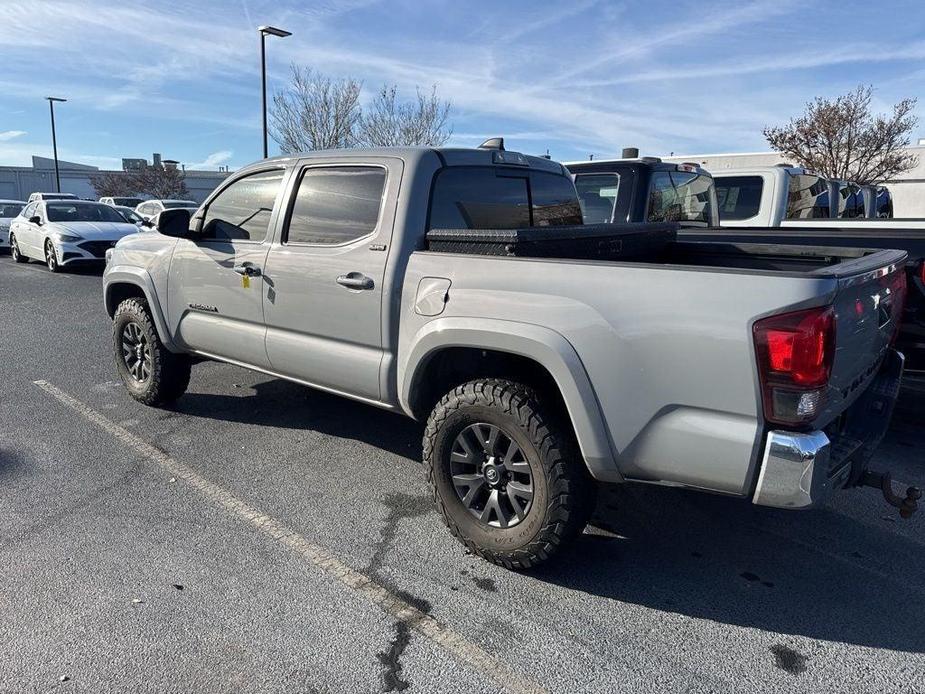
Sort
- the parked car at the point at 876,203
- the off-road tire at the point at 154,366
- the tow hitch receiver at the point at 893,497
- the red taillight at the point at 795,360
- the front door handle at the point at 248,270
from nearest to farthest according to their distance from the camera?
1. the red taillight at the point at 795,360
2. the tow hitch receiver at the point at 893,497
3. the front door handle at the point at 248,270
4. the off-road tire at the point at 154,366
5. the parked car at the point at 876,203

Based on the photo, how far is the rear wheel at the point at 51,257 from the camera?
14.3 meters

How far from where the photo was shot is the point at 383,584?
2.96 meters

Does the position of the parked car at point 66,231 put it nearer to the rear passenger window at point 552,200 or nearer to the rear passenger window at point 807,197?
the rear passenger window at point 552,200

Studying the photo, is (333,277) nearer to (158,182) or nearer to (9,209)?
(9,209)

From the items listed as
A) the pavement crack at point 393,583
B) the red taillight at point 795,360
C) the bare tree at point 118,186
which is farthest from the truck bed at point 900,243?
the bare tree at point 118,186

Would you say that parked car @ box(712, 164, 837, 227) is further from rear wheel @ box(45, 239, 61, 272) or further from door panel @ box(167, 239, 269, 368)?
rear wheel @ box(45, 239, 61, 272)

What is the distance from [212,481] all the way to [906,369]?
4.25 meters

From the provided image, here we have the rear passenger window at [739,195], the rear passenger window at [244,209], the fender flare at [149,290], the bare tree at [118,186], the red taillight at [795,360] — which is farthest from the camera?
the bare tree at [118,186]

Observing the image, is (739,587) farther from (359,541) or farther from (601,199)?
(601,199)

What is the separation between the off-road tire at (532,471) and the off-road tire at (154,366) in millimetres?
2783

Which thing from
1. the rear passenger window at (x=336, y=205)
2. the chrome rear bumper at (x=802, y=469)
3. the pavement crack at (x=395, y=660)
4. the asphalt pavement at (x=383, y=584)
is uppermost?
the rear passenger window at (x=336, y=205)

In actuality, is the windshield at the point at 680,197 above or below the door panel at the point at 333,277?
above

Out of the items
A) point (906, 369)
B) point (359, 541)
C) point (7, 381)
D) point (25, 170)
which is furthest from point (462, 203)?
point (25, 170)

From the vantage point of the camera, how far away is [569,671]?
2.44 metres
